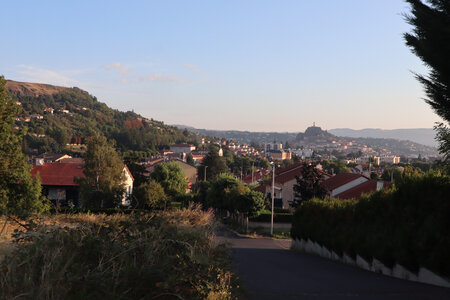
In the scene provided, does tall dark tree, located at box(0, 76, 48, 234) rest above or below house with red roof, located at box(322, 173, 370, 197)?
above

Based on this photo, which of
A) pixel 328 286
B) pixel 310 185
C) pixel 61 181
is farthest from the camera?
pixel 61 181

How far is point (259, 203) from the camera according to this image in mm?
48750

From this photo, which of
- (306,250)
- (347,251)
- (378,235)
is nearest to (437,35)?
(378,235)

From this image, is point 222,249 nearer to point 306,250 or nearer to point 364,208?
point 364,208

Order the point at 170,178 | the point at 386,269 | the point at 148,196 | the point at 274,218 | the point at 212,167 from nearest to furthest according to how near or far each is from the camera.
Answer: the point at 386,269 < the point at 148,196 < the point at 274,218 < the point at 170,178 < the point at 212,167

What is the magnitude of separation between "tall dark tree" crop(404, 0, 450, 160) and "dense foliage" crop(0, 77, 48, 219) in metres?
20.3

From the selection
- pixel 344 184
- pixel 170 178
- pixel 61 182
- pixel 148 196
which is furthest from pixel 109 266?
pixel 170 178

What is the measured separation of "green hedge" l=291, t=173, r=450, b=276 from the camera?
444 inches

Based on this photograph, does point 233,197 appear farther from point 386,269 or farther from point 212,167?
point 212,167

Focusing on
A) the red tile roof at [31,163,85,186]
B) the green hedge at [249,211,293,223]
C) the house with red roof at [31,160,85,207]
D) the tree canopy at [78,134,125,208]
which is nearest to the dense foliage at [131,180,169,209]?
the tree canopy at [78,134,125,208]

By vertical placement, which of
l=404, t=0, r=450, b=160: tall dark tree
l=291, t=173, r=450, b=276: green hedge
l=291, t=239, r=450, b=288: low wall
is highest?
l=404, t=0, r=450, b=160: tall dark tree

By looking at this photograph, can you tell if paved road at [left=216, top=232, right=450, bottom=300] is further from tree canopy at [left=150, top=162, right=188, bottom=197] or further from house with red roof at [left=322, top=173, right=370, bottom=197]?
tree canopy at [left=150, top=162, right=188, bottom=197]

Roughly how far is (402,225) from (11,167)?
2038 cm

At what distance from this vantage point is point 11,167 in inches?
991
